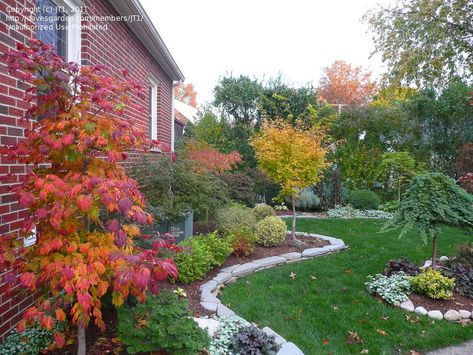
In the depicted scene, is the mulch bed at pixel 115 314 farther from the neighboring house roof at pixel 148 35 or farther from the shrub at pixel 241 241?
the neighboring house roof at pixel 148 35

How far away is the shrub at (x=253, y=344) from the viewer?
9.30ft

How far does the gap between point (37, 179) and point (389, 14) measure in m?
16.6

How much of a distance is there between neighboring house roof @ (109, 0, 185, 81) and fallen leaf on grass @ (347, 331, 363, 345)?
514cm

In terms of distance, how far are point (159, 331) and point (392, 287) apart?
10.9 ft

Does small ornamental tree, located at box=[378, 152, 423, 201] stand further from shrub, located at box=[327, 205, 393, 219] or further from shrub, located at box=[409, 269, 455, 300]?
shrub, located at box=[409, 269, 455, 300]

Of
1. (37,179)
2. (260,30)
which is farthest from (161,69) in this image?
(260,30)

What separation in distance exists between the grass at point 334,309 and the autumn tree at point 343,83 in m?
25.9

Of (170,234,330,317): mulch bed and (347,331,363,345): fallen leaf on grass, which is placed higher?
(170,234,330,317): mulch bed

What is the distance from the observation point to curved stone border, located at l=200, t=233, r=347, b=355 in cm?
313

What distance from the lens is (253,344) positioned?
2863 mm

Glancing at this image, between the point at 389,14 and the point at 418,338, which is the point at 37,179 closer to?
the point at 418,338

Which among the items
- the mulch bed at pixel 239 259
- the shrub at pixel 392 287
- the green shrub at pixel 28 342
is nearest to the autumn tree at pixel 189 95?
the mulch bed at pixel 239 259

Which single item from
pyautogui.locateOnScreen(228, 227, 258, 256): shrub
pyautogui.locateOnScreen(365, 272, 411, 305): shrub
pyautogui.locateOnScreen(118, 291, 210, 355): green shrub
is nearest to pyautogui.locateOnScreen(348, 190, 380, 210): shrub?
pyautogui.locateOnScreen(228, 227, 258, 256): shrub

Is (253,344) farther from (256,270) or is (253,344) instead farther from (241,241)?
(241,241)
